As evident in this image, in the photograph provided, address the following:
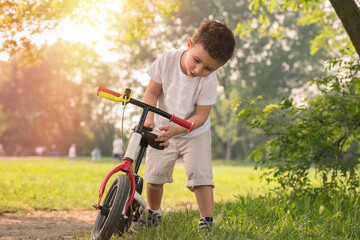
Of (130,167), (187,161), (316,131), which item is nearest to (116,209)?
(130,167)

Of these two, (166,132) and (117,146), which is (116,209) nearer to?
(166,132)

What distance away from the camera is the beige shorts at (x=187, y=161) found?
3.46m

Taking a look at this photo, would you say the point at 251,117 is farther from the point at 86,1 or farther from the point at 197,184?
the point at 86,1

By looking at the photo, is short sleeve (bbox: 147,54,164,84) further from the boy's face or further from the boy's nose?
the boy's nose

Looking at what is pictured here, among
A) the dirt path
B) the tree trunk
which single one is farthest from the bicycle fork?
the tree trunk

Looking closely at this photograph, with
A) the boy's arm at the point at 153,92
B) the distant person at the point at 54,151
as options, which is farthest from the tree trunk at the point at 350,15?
the distant person at the point at 54,151

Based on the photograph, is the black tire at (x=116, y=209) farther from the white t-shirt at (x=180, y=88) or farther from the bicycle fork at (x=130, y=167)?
the white t-shirt at (x=180, y=88)

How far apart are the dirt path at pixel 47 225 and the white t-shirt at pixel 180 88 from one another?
142cm

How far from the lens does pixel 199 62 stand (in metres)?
3.14

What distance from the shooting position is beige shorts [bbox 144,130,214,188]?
3.46 metres

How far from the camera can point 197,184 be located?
3.45 metres

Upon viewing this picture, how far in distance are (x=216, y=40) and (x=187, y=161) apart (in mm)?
1063

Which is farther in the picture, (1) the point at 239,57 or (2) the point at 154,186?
(1) the point at 239,57

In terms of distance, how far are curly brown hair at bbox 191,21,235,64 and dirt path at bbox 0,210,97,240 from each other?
6.57 ft
